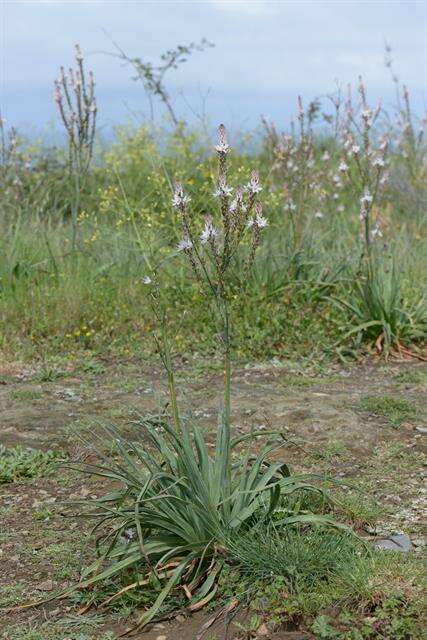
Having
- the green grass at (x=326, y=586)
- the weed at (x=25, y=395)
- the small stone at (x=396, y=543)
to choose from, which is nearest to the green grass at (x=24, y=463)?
the weed at (x=25, y=395)

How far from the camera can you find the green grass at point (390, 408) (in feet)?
17.0

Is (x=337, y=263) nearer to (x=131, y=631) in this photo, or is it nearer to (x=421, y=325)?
(x=421, y=325)

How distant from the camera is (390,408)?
5320 mm

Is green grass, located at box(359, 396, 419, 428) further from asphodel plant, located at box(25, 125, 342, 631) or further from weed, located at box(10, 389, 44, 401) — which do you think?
weed, located at box(10, 389, 44, 401)

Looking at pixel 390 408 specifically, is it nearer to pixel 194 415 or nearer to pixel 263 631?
pixel 194 415

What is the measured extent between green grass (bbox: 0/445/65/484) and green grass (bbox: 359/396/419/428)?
1.85 meters

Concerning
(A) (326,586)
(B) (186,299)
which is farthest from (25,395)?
(A) (326,586)

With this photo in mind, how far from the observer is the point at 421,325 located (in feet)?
23.2

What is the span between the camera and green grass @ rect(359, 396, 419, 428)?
Result: 17.0 feet

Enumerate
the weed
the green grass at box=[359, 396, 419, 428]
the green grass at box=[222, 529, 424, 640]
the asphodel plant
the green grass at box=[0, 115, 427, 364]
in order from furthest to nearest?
the green grass at box=[0, 115, 427, 364], the weed, the green grass at box=[359, 396, 419, 428], the asphodel plant, the green grass at box=[222, 529, 424, 640]

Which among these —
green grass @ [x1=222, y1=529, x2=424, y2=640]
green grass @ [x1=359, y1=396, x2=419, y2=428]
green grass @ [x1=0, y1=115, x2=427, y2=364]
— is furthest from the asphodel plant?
green grass @ [x1=0, y1=115, x2=427, y2=364]

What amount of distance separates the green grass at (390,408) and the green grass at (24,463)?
1853 millimetres

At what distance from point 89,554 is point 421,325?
164 inches

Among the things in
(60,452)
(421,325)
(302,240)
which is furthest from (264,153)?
(60,452)
